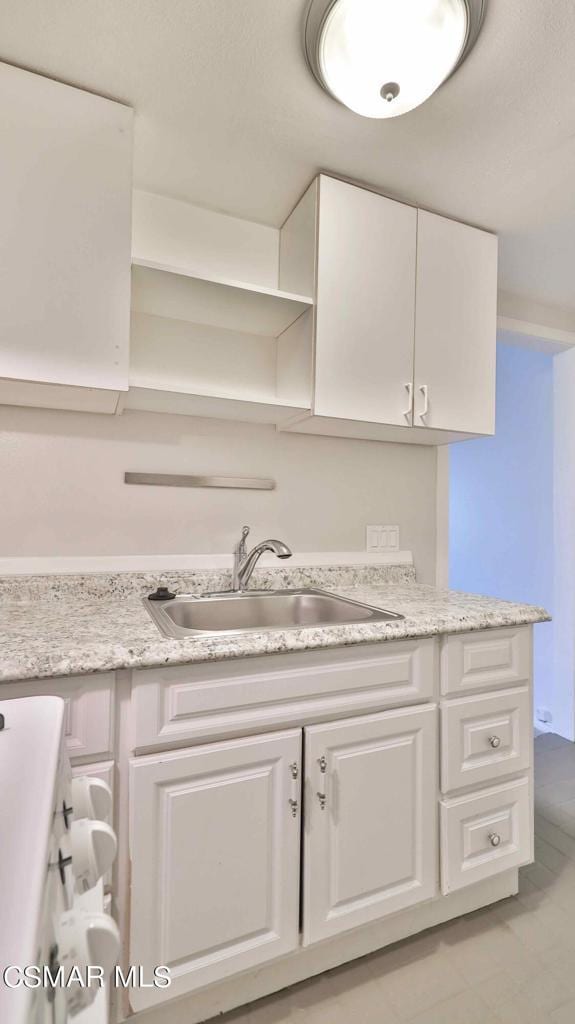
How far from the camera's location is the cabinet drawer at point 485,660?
4.17 feet

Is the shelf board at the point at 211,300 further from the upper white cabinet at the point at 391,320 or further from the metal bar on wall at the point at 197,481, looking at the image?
the metal bar on wall at the point at 197,481

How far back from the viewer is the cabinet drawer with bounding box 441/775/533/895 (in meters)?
1.26

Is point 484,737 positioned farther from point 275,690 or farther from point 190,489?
point 190,489

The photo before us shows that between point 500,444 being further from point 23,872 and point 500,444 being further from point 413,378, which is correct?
point 23,872

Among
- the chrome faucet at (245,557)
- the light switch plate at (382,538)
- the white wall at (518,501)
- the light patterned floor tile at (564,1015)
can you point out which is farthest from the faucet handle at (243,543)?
the white wall at (518,501)

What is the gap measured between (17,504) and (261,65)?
1.30 metres

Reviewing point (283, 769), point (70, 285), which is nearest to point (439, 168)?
point (70, 285)

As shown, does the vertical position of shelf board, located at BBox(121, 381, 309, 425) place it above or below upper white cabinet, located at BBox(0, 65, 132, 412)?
below

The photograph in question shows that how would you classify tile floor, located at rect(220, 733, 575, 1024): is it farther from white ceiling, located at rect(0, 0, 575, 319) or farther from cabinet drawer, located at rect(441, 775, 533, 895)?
white ceiling, located at rect(0, 0, 575, 319)

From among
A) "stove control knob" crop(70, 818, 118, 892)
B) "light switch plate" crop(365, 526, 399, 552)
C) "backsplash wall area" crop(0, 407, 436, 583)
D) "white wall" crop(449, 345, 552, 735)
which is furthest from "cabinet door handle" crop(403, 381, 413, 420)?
"stove control knob" crop(70, 818, 118, 892)

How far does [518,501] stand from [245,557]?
212 cm

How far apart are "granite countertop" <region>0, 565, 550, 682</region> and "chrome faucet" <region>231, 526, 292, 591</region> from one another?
49 mm

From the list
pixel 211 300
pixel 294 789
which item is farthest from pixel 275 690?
pixel 211 300

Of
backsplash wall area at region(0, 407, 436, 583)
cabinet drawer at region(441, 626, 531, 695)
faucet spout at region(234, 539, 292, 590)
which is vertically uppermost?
backsplash wall area at region(0, 407, 436, 583)
